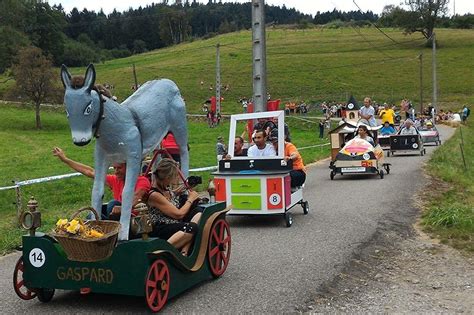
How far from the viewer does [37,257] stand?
614 cm

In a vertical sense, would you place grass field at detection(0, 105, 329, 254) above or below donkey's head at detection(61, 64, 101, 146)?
below

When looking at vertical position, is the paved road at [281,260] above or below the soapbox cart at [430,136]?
above

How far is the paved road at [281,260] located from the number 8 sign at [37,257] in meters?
0.47

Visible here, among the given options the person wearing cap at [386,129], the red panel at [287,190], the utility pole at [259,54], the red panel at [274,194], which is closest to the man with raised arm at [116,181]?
the red panel at [274,194]

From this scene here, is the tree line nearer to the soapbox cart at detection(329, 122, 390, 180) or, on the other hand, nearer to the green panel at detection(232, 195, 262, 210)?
the soapbox cart at detection(329, 122, 390, 180)

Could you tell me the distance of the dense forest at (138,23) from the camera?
315ft

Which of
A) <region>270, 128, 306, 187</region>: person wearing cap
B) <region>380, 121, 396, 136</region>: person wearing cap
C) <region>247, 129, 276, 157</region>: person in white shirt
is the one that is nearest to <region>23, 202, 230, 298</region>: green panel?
<region>247, 129, 276, 157</region>: person in white shirt

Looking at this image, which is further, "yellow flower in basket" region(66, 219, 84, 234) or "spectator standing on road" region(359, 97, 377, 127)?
"spectator standing on road" region(359, 97, 377, 127)

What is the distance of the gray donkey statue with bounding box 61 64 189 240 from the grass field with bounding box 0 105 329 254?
135 inches

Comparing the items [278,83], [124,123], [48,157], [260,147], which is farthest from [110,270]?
[278,83]

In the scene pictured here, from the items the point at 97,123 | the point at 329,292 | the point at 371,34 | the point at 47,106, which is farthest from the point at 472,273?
the point at 371,34

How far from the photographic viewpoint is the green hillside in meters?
67.9

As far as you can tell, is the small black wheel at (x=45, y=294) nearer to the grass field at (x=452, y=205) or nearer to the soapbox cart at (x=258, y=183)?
the soapbox cart at (x=258, y=183)

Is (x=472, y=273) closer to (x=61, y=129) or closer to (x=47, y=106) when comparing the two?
(x=61, y=129)
